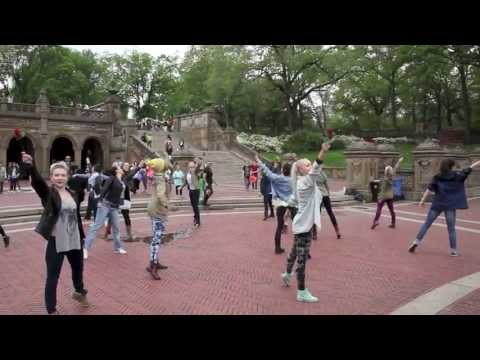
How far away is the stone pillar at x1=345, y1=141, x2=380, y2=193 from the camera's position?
59.8 ft

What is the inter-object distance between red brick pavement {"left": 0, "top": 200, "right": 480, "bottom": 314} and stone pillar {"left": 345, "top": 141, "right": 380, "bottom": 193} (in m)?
7.98

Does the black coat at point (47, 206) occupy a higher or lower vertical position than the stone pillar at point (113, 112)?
lower

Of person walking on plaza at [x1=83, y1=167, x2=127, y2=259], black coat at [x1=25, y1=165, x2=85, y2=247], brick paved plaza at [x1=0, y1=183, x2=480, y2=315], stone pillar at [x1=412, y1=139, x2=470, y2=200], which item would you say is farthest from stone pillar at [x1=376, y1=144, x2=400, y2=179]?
black coat at [x1=25, y1=165, x2=85, y2=247]

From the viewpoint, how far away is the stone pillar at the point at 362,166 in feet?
59.8

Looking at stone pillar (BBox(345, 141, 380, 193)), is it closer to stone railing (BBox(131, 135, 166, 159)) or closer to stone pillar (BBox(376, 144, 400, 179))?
stone pillar (BBox(376, 144, 400, 179))

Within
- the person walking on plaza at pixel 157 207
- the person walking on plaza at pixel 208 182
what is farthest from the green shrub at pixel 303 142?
the person walking on plaza at pixel 157 207

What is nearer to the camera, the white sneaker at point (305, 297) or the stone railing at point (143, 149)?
the white sneaker at point (305, 297)

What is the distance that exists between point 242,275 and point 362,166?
1317cm

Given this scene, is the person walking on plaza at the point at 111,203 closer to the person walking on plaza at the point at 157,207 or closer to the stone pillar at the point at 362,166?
the person walking on plaza at the point at 157,207

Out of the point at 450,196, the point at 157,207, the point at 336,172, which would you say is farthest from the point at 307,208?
the point at 336,172

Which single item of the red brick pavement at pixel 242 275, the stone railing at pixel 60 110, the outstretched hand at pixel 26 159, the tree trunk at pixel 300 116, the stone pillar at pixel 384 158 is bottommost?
the red brick pavement at pixel 242 275

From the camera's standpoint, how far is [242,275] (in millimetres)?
6527

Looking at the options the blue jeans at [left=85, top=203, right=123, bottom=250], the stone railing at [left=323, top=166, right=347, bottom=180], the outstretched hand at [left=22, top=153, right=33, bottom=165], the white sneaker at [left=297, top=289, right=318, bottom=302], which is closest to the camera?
the outstretched hand at [left=22, top=153, right=33, bottom=165]

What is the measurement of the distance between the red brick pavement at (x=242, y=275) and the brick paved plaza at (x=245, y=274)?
14mm
